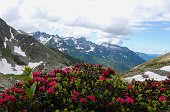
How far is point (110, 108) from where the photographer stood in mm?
Answer: 11562

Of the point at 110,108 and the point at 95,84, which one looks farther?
the point at 95,84

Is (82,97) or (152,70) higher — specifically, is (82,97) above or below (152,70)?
below

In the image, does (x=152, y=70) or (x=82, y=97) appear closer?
(x=82, y=97)

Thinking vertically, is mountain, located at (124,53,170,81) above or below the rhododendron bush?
above

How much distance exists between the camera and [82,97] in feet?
38.8

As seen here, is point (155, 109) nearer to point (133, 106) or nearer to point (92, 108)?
point (133, 106)

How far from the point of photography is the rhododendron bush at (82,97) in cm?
1141

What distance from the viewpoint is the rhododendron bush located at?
1141 centimetres

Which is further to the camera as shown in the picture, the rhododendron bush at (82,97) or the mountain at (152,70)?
the mountain at (152,70)

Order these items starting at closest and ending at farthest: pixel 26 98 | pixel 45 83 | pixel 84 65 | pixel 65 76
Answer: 1. pixel 26 98
2. pixel 45 83
3. pixel 65 76
4. pixel 84 65

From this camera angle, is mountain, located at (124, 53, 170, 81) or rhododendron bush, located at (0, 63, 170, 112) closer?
rhododendron bush, located at (0, 63, 170, 112)

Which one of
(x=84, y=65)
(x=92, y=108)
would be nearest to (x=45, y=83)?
(x=92, y=108)

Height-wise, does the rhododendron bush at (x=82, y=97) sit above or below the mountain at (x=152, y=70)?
below

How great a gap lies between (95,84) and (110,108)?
1.85 meters
